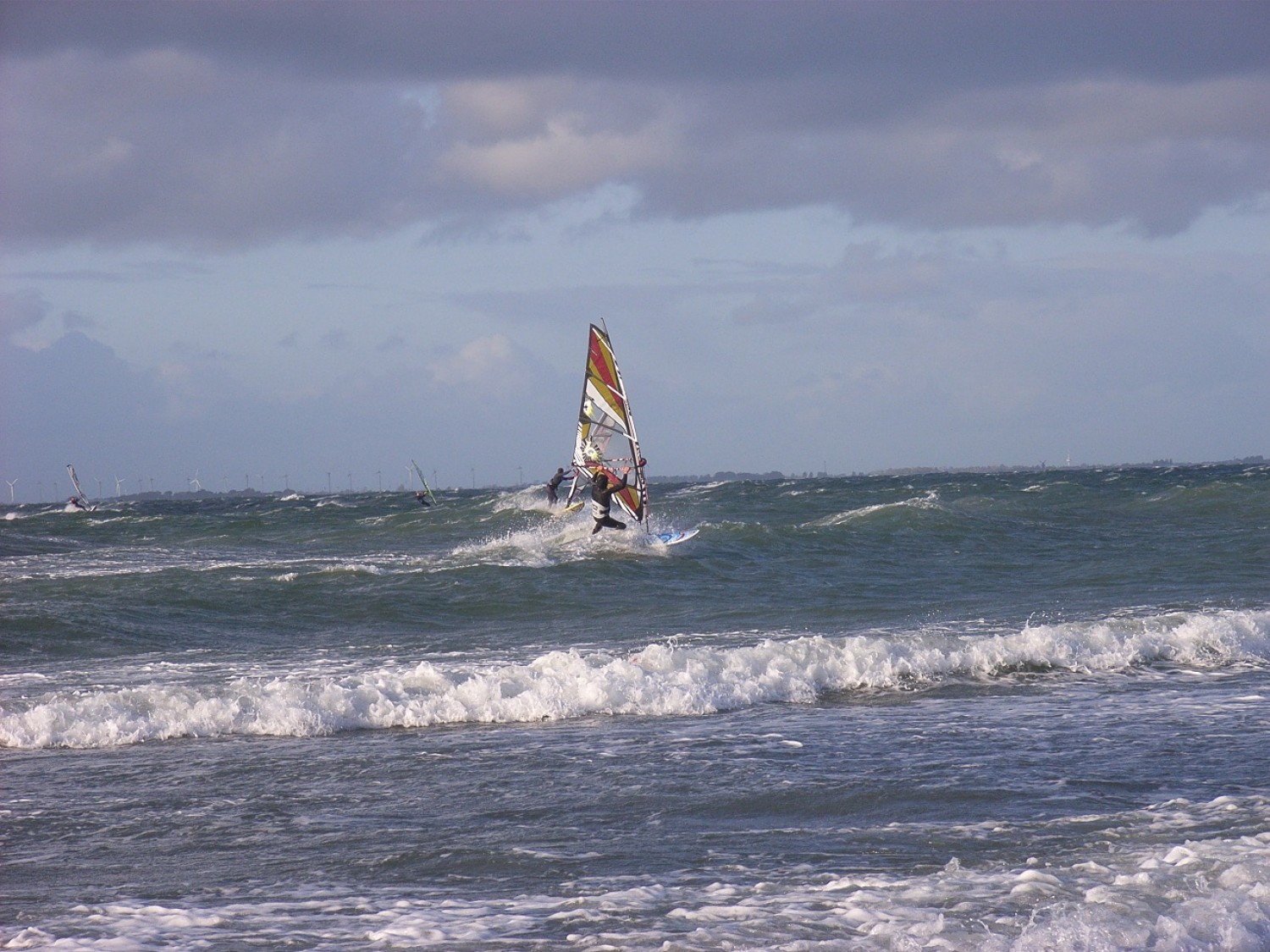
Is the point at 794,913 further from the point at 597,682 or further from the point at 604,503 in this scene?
the point at 604,503

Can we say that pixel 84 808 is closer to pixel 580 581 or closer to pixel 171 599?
pixel 171 599

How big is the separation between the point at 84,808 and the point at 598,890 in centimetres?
267

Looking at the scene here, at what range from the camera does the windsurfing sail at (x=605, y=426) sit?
19.0m

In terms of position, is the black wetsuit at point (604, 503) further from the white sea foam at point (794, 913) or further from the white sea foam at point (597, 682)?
the white sea foam at point (794, 913)

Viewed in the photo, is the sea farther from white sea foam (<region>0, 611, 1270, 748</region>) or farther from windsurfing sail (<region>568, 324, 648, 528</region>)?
windsurfing sail (<region>568, 324, 648, 528</region>)

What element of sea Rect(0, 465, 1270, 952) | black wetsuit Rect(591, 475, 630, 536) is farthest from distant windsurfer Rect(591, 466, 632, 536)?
sea Rect(0, 465, 1270, 952)

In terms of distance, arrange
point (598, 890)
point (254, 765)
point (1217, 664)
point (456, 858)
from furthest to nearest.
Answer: point (1217, 664)
point (254, 765)
point (456, 858)
point (598, 890)

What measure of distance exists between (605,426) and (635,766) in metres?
13.7

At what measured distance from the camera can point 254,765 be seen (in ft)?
20.6

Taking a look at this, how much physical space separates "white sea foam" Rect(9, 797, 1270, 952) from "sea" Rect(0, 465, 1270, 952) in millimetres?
15

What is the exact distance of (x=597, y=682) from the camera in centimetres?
789

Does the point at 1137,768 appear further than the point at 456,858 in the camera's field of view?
Yes

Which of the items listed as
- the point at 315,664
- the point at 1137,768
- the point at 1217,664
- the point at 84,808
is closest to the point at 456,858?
the point at 84,808

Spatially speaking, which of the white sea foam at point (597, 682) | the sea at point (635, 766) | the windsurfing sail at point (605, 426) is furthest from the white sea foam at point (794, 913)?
the windsurfing sail at point (605, 426)
